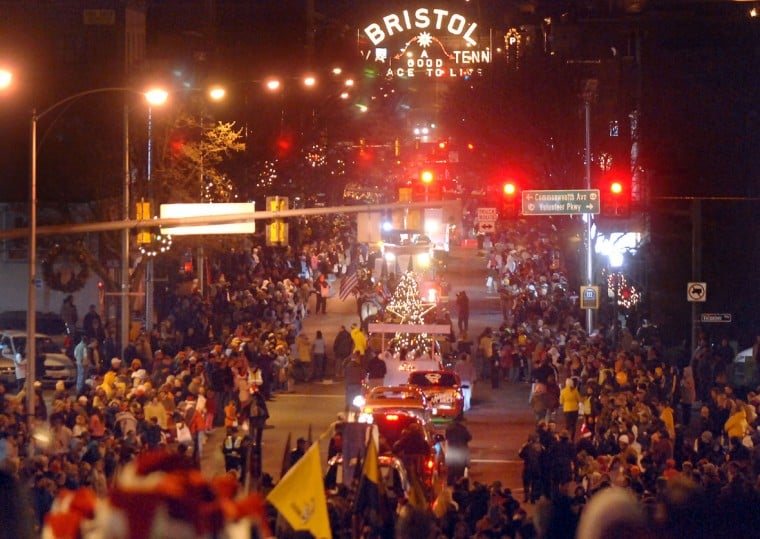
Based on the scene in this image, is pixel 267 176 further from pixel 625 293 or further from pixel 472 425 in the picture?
pixel 472 425

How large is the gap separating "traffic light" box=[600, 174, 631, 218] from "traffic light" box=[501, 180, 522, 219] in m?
2.20

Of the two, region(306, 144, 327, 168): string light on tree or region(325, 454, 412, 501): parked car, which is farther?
region(306, 144, 327, 168): string light on tree

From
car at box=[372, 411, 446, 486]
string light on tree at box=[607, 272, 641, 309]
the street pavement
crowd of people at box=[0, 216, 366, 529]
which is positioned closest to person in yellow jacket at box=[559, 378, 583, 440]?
the street pavement

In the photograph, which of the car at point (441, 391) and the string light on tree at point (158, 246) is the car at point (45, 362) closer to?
the string light on tree at point (158, 246)

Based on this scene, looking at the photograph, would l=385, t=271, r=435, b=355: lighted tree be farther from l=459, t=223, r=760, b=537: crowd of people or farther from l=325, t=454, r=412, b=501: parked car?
l=325, t=454, r=412, b=501: parked car

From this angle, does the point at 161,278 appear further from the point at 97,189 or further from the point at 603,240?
the point at 603,240

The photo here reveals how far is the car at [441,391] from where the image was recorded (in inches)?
1067

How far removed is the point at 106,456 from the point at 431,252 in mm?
41740

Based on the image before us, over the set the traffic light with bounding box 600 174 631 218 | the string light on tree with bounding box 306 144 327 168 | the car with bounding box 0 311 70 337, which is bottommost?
the car with bounding box 0 311 70 337

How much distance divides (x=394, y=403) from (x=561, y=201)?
42.6 ft

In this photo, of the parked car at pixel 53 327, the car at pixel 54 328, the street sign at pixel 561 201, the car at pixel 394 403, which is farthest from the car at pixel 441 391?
the parked car at pixel 53 327

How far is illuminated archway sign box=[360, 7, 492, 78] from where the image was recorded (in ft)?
302

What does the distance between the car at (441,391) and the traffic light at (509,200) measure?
5.92 meters

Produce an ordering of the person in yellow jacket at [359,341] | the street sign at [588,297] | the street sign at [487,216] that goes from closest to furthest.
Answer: the person in yellow jacket at [359,341] → the street sign at [588,297] → the street sign at [487,216]
